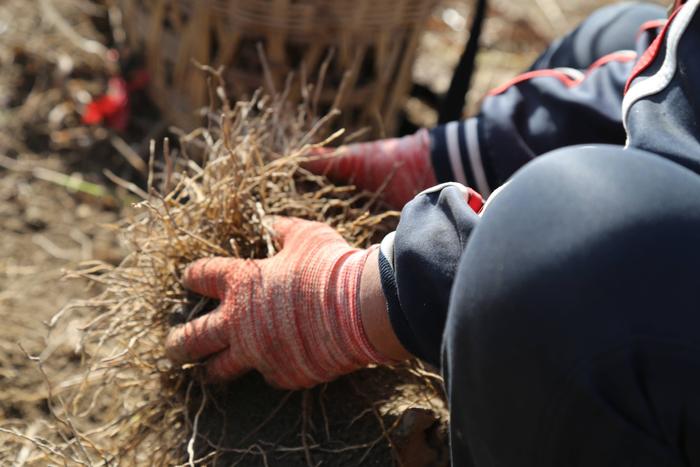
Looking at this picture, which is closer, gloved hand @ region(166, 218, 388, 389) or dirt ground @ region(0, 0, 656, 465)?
gloved hand @ region(166, 218, 388, 389)

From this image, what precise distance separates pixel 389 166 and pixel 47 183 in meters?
0.85

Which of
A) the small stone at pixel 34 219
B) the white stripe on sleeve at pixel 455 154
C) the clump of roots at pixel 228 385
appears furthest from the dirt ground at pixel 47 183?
the white stripe on sleeve at pixel 455 154

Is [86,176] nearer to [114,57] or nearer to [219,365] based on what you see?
[114,57]

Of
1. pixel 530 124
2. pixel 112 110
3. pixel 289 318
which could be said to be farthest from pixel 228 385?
pixel 112 110

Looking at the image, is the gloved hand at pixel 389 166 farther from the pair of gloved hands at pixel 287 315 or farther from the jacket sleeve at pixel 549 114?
the pair of gloved hands at pixel 287 315

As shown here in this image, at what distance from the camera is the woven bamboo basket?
159cm

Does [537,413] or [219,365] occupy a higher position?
[537,413]

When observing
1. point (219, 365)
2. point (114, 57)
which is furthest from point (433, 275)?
point (114, 57)

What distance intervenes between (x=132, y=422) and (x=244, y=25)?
2.57 feet

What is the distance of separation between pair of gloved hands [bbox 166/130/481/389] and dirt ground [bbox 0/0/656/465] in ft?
1.02

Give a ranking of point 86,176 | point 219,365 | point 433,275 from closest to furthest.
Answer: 1. point 433,275
2. point 219,365
3. point 86,176

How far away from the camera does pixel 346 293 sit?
0.95 metres

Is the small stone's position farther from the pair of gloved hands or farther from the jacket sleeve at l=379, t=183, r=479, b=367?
the jacket sleeve at l=379, t=183, r=479, b=367

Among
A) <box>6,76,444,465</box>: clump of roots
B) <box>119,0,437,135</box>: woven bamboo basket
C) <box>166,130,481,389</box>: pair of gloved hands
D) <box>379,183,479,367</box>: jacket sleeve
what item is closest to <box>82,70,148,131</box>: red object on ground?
<box>119,0,437,135</box>: woven bamboo basket
